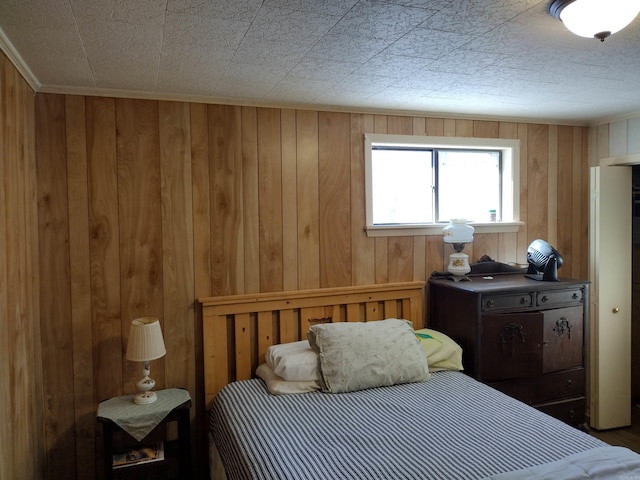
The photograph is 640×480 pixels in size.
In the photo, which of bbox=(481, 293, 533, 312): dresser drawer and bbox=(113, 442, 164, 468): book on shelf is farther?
bbox=(481, 293, 533, 312): dresser drawer

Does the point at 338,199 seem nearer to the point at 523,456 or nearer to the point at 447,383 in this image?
the point at 447,383

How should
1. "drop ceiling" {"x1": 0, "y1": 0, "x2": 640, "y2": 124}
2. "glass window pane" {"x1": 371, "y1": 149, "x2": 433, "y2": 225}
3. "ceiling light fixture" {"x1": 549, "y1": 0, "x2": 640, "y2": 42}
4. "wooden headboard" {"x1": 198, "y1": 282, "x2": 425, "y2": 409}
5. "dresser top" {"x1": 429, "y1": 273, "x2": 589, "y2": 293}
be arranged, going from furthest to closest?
1. "glass window pane" {"x1": 371, "y1": 149, "x2": 433, "y2": 225}
2. "dresser top" {"x1": 429, "y1": 273, "x2": 589, "y2": 293}
3. "wooden headboard" {"x1": 198, "y1": 282, "x2": 425, "y2": 409}
4. "drop ceiling" {"x1": 0, "y1": 0, "x2": 640, "y2": 124}
5. "ceiling light fixture" {"x1": 549, "y1": 0, "x2": 640, "y2": 42}

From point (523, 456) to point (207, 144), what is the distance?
2.25 m

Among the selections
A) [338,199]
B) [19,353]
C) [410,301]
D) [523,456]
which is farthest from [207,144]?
[523,456]

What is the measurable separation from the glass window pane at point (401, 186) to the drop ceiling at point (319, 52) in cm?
44

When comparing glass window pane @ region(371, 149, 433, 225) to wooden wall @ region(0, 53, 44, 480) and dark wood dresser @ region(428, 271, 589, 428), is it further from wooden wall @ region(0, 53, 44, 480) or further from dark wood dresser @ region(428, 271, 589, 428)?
wooden wall @ region(0, 53, 44, 480)

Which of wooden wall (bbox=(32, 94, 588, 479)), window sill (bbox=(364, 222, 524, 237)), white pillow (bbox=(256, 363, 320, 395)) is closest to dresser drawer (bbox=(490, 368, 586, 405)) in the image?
wooden wall (bbox=(32, 94, 588, 479))

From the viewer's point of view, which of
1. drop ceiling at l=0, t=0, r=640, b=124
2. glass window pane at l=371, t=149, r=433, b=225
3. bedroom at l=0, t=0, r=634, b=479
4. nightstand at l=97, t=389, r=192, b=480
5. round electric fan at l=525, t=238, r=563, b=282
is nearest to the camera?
drop ceiling at l=0, t=0, r=640, b=124

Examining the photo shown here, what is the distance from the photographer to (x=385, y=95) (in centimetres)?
274

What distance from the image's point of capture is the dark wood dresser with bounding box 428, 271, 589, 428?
9.30 ft

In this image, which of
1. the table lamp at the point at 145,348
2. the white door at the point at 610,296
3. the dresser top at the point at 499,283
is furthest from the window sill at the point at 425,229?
the table lamp at the point at 145,348

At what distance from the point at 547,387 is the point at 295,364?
1698 mm

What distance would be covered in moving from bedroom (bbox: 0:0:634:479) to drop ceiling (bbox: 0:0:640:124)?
175 mm

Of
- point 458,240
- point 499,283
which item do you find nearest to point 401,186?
point 458,240
